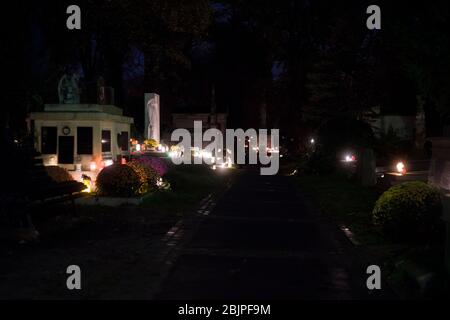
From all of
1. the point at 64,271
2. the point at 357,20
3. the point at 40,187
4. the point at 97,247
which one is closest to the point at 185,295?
the point at 64,271

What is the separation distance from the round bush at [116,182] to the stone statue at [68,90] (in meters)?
3.70

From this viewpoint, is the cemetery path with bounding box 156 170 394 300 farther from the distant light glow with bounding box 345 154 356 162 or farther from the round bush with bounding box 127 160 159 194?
the distant light glow with bounding box 345 154 356 162

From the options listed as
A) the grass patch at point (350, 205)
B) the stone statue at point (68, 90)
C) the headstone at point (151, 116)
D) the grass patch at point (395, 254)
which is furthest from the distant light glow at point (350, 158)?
the stone statue at point (68, 90)

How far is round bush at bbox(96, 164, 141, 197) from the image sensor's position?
17.1 meters

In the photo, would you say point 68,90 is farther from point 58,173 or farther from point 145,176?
point 145,176

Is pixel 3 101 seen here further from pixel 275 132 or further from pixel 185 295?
pixel 275 132

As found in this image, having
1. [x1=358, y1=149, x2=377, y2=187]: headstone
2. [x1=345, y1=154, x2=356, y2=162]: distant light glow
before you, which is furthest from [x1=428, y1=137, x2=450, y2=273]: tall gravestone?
[x1=345, y1=154, x2=356, y2=162]: distant light glow

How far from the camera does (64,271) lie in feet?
28.8

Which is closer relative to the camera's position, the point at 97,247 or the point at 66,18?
the point at 97,247

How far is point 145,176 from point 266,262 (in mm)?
9800

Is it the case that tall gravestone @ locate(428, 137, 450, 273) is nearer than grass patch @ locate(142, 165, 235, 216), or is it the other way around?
tall gravestone @ locate(428, 137, 450, 273)

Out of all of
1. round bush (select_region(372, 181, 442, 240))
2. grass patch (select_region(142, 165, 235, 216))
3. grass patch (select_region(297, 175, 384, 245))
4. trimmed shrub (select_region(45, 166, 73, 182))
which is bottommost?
grass patch (select_region(297, 175, 384, 245))

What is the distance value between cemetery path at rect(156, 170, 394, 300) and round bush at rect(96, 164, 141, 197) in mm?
2952

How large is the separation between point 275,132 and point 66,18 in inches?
1804
